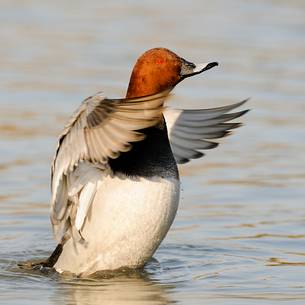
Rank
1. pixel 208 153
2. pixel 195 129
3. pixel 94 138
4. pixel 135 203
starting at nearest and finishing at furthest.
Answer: pixel 94 138 < pixel 135 203 < pixel 195 129 < pixel 208 153

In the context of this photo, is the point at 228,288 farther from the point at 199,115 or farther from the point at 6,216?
the point at 6,216

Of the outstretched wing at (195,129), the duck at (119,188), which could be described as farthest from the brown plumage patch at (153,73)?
the outstretched wing at (195,129)

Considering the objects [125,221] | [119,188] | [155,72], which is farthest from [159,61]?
[125,221]

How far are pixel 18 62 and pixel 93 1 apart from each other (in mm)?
3461

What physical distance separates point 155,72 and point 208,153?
11.3 feet

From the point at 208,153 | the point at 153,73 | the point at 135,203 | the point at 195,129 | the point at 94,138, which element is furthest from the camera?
the point at 208,153

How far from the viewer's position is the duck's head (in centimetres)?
693

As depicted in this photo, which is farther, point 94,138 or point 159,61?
point 159,61

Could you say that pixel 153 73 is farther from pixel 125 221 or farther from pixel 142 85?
pixel 125 221

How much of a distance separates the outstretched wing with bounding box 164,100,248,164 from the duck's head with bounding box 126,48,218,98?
712mm

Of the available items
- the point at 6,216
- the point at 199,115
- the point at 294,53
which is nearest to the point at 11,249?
the point at 6,216

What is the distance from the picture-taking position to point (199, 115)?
7836mm

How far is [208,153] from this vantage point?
1032 cm

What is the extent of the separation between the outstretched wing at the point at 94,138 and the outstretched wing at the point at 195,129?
42.1 inches
